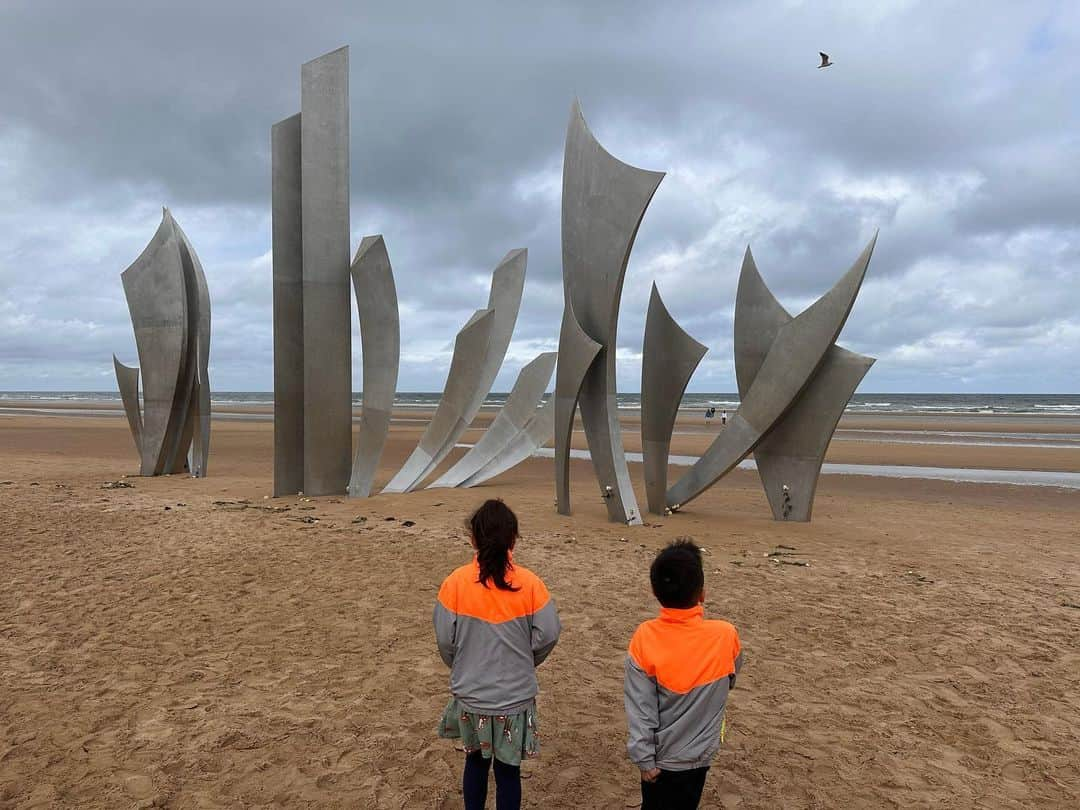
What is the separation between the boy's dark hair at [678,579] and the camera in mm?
2148

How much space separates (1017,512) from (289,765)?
11.1 meters

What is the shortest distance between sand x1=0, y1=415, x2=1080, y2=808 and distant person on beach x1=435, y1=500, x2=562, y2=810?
2.56 ft

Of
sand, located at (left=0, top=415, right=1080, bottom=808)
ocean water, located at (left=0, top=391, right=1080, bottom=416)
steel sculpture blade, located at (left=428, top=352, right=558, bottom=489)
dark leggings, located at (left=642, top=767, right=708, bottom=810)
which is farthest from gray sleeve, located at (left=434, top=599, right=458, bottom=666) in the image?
ocean water, located at (left=0, top=391, right=1080, bottom=416)

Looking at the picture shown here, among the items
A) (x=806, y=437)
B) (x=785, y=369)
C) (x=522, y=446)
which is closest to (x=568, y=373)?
(x=785, y=369)

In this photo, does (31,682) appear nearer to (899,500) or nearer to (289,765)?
(289,765)

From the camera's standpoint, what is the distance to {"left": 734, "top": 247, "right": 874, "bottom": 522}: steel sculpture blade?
8.79 m

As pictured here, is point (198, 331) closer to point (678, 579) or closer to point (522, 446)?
point (522, 446)

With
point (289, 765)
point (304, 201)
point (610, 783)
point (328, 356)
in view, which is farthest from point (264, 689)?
→ point (304, 201)

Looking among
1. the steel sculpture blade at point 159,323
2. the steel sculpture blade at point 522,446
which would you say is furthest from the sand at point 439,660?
the steel sculpture blade at point 159,323

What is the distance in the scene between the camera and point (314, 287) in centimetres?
1056

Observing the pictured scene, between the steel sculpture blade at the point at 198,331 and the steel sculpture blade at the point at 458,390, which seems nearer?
the steel sculpture blade at the point at 458,390

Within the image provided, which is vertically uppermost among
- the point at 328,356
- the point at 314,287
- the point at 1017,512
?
the point at 314,287

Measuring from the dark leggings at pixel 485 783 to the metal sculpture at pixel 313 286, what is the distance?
8.51 m

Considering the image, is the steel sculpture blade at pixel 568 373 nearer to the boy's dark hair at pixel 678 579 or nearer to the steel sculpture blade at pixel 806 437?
the steel sculpture blade at pixel 806 437
